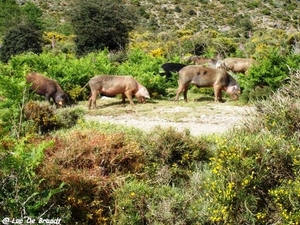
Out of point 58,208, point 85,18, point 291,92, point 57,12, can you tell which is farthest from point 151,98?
point 57,12

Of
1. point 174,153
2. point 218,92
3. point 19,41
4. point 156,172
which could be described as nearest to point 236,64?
point 218,92

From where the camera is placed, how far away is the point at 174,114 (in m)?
12.1

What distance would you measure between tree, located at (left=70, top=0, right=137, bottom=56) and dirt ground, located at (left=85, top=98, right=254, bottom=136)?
1427 cm

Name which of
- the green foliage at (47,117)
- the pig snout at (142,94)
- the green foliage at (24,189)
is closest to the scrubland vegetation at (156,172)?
the green foliage at (24,189)

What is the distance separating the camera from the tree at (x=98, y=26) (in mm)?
28188

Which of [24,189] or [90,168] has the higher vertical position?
[24,189]

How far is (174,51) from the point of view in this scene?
27703 mm

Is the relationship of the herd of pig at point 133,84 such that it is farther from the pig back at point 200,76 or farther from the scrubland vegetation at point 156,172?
the scrubland vegetation at point 156,172

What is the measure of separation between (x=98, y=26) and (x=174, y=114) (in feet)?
56.4

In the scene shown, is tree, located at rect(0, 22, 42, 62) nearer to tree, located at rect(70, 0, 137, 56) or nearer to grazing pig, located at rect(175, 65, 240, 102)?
tree, located at rect(70, 0, 137, 56)

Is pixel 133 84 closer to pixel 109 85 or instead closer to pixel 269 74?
pixel 109 85

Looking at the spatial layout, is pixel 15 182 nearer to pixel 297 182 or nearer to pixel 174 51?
pixel 297 182

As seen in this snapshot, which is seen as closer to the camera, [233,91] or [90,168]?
[90,168]

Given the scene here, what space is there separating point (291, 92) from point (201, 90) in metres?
8.57
